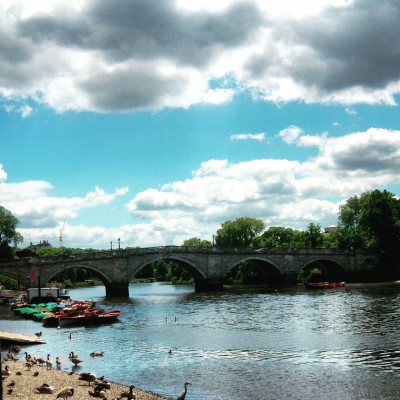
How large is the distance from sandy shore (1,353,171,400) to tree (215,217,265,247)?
A: 92.3m

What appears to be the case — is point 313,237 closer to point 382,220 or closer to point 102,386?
point 382,220

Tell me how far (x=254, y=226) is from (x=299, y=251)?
96.8 feet

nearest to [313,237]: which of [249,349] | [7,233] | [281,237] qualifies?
[281,237]

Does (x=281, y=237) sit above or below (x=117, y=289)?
above

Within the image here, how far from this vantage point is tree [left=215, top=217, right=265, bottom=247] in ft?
386

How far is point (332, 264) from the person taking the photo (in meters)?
96.8

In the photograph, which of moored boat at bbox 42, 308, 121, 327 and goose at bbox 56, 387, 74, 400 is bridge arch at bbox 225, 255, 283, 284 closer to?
moored boat at bbox 42, 308, 121, 327

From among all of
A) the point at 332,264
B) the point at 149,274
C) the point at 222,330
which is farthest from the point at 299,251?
the point at 149,274

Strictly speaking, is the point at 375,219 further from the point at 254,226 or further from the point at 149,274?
the point at 149,274

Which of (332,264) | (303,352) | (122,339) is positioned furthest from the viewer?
(332,264)

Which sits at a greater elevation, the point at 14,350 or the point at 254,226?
the point at 254,226

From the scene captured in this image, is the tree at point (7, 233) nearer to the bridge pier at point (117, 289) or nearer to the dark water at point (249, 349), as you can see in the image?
the bridge pier at point (117, 289)

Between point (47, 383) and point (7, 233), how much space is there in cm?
7147

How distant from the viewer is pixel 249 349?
3162 cm
